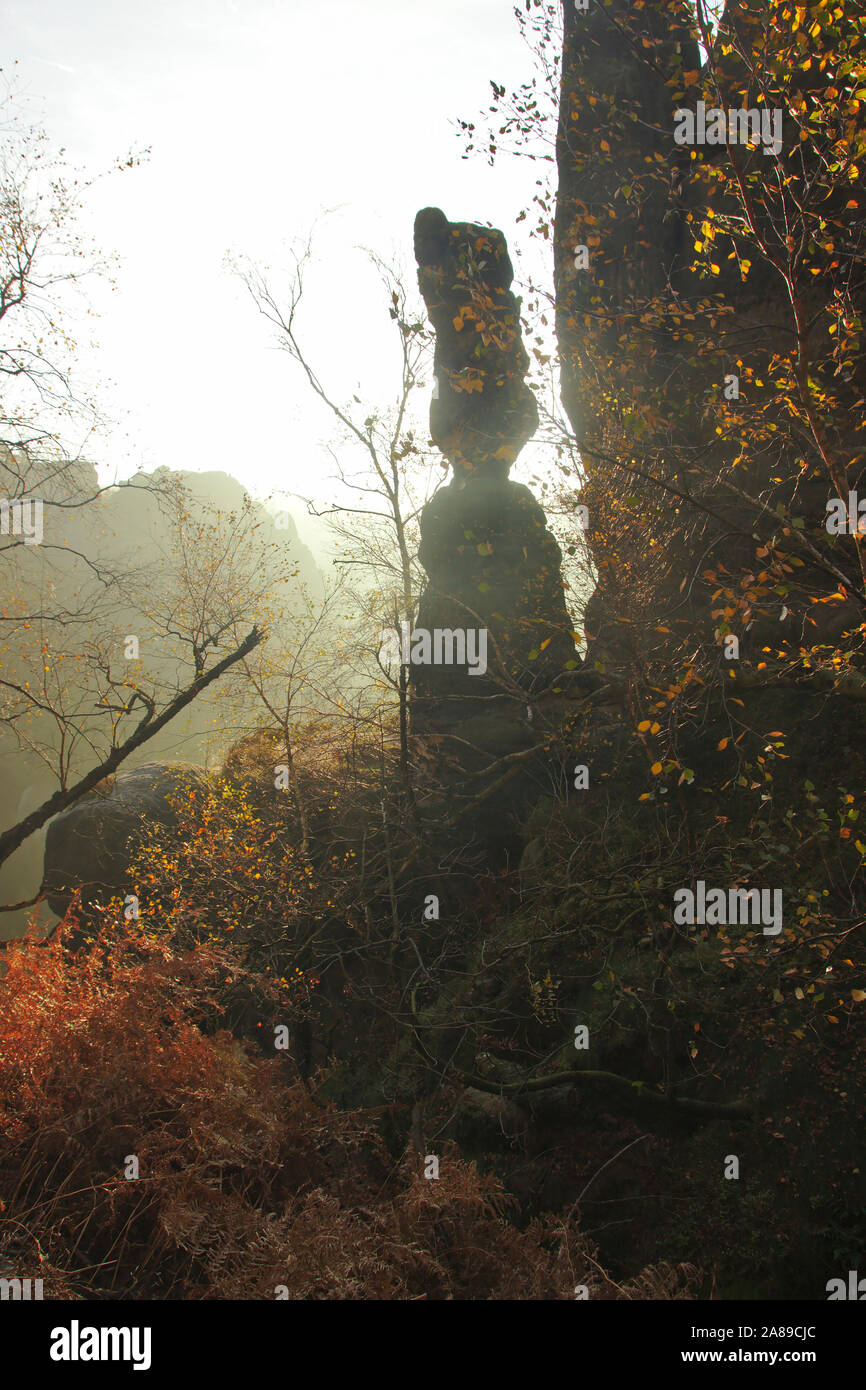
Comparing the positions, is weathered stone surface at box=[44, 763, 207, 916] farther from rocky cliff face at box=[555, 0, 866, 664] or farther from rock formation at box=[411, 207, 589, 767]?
rocky cliff face at box=[555, 0, 866, 664]

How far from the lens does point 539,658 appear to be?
13336 mm

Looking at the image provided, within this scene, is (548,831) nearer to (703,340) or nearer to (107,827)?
(703,340)

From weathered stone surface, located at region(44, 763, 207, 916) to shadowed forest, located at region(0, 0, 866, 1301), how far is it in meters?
0.64

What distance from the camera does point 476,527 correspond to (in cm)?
1455

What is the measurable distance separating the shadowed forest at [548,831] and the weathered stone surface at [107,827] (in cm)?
64

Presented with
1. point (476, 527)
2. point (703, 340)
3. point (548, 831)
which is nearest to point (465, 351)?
point (476, 527)

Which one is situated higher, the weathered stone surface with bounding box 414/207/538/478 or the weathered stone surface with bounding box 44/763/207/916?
the weathered stone surface with bounding box 414/207/538/478

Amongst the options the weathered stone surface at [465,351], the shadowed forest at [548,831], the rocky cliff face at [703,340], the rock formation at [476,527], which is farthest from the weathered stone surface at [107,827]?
the rocky cliff face at [703,340]

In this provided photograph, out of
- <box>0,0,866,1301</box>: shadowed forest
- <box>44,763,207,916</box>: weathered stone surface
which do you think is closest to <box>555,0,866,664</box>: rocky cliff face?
<box>0,0,866,1301</box>: shadowed forest

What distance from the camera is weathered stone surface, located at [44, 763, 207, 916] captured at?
18422mm

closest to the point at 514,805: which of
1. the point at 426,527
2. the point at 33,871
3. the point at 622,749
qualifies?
the point at 622,749
